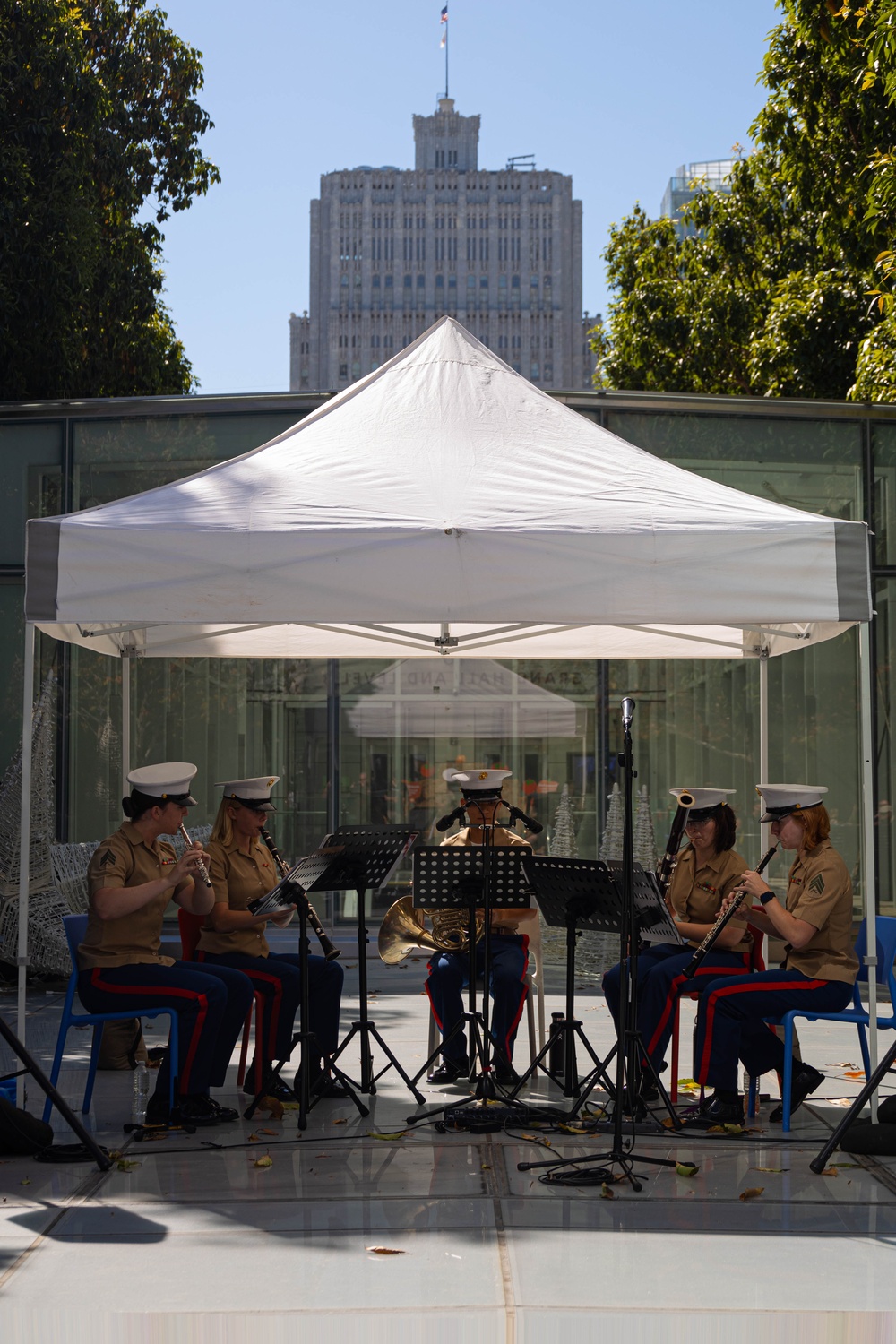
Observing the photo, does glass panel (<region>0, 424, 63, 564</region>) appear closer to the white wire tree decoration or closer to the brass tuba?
the white wire tree decoration

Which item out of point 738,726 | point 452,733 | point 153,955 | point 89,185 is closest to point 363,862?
point 153,955

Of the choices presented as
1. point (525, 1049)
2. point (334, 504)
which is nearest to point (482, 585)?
point (334, 504)

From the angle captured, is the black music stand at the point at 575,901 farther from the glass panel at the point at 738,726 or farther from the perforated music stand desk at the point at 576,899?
the glass panel at the point at 738,726

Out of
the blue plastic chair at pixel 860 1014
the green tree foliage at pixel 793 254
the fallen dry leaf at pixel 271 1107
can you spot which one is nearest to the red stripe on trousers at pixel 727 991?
the blue plastic chair at pixel 860 1014

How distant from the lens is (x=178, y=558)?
5547mm

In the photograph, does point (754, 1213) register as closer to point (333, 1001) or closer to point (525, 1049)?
point (333, 1001)

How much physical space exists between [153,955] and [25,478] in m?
7.56

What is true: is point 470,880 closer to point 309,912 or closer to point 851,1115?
point 309,912

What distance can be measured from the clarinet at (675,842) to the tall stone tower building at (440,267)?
129 m

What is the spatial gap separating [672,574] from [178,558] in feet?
6.53

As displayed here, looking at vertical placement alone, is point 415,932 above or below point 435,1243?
above

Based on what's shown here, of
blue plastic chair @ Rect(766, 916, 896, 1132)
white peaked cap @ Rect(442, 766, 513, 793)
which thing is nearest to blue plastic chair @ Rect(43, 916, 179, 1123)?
white peaked cap @ Rect(442, 766, 513, 793)

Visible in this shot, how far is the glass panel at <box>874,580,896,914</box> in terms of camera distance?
12242 mm

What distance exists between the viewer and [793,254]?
18.3m
